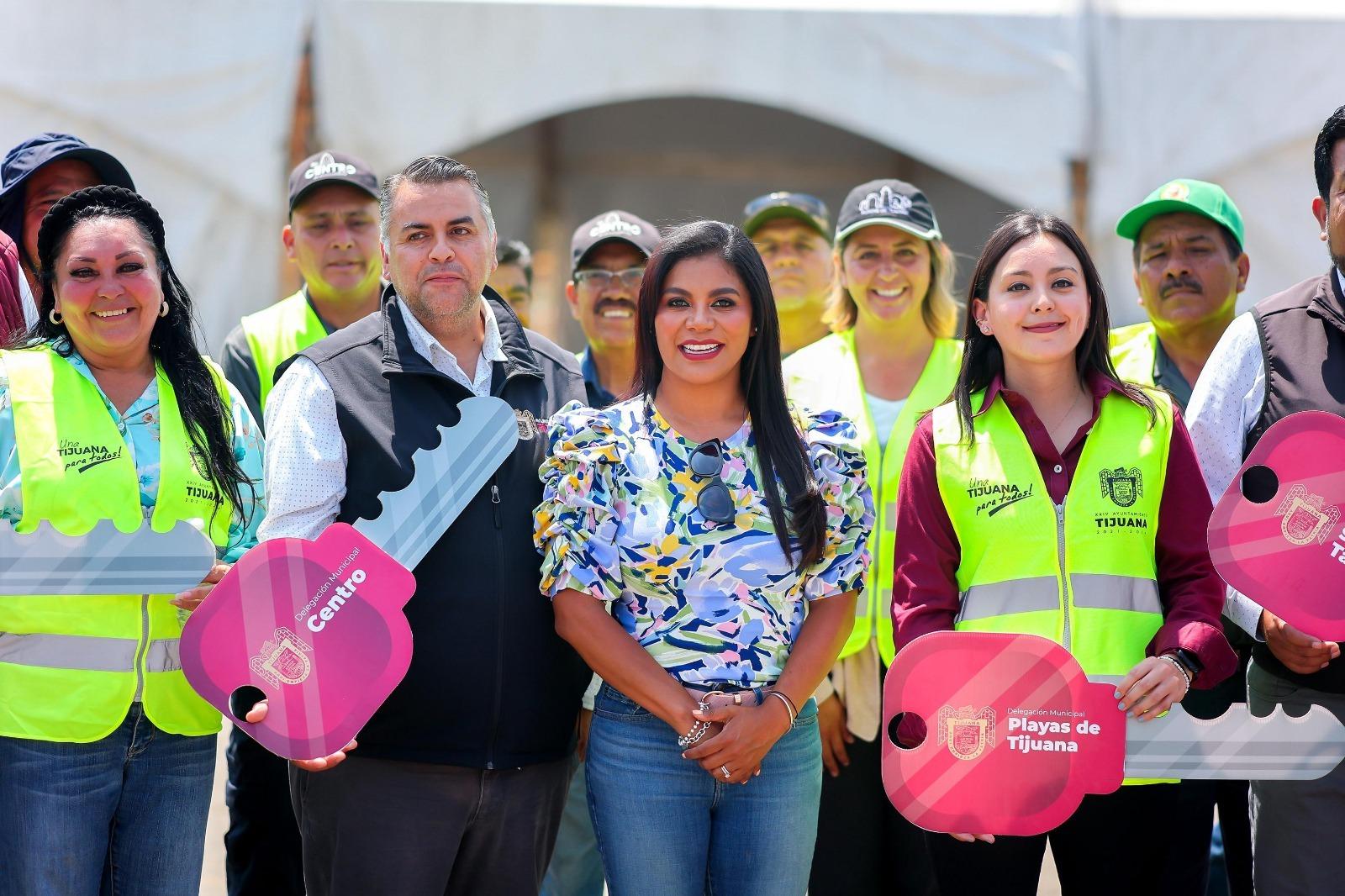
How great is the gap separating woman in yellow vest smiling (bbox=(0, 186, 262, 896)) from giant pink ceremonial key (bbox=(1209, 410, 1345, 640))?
6.25 feet

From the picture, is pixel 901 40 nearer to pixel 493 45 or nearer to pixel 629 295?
pixel 493 45

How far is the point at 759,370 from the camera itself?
271 centimetres

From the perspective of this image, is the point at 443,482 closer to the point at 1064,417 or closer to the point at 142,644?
the point at 142,644

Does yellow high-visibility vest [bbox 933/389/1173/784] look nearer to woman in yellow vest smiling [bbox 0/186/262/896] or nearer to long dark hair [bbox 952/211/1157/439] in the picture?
long dark hair [bbox 952/211/1157/439]

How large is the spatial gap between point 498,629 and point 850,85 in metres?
5.11

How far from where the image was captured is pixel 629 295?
3996 mm

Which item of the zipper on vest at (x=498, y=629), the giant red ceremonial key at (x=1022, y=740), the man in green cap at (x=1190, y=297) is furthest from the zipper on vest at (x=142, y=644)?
the man in green cap at (x=1190, y=297)

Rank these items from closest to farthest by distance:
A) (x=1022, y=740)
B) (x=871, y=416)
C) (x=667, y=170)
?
(x=1022, y=740) → (x=871, y=416) → (x=667, y=170)

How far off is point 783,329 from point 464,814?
2238mm

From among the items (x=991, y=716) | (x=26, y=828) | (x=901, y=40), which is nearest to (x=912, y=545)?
(x=991, y=716)

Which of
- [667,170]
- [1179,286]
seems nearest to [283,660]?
[1179,286]

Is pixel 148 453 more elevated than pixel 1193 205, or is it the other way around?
pixel 1193 205

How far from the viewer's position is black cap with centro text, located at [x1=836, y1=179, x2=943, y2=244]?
3639 mm

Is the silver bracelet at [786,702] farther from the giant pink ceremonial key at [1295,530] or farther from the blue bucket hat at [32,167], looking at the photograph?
the blue bucket hat at [32,167]
